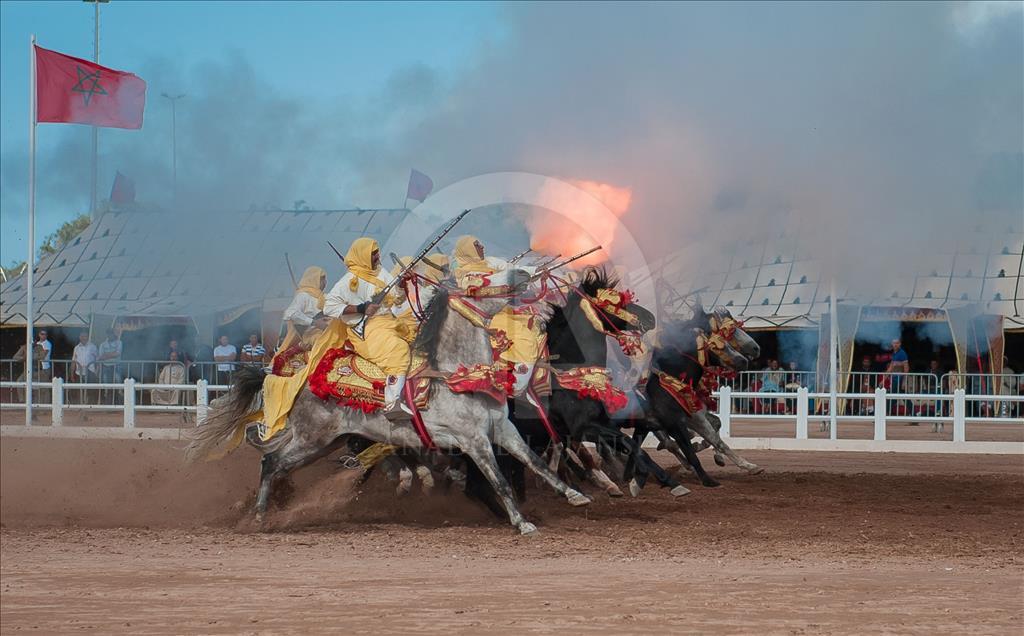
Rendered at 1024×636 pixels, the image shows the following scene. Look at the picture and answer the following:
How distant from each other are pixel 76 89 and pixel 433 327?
12325 mm

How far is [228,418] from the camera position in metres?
11.6

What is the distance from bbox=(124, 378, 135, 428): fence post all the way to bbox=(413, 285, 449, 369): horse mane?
1188 cm

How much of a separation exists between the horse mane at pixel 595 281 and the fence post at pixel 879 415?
28.3 feet

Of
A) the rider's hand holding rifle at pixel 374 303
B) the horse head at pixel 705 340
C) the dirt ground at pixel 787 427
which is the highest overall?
the rider's hand holding rifle at pixel 374 303

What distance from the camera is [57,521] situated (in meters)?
10.9

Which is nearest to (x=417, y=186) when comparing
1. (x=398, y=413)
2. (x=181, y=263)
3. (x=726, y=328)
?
(x=181, y=263)

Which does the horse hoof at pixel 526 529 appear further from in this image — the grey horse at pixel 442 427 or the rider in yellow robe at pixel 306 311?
the rider in yellow robe at pixel 306 311

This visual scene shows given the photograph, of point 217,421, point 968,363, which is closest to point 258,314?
point 217,421

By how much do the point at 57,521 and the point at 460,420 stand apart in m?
3.76

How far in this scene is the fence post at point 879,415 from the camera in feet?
64.5

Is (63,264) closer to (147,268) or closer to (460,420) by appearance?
(147,268)

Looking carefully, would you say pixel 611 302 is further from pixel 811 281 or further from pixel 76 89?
pixel 811 281

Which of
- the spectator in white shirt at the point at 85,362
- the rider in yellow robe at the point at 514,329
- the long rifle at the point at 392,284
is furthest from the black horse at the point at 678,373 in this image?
the spectator in white shirt at the point at 85,362

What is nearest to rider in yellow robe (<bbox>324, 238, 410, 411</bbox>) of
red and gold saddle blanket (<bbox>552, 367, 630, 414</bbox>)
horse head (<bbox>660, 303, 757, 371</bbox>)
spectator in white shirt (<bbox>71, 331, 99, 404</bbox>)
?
red and gold saddle blanket (<bbox>552, 367, 630, 414</bbox>)
